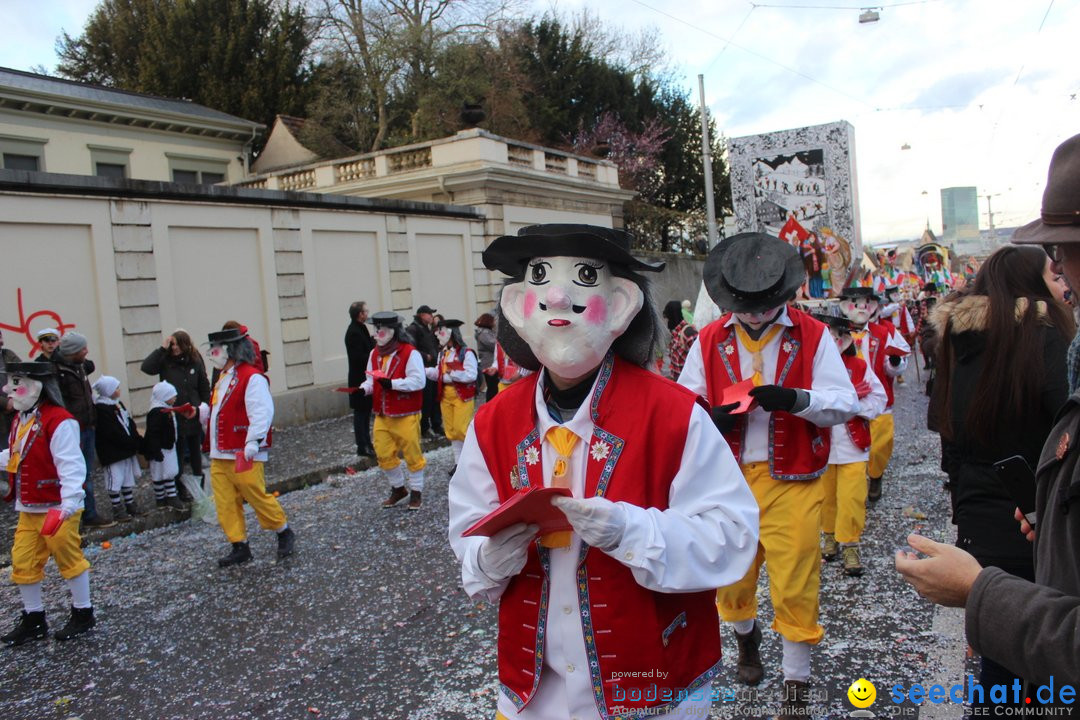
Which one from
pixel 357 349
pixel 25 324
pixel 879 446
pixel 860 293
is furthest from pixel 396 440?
pixel 25 324

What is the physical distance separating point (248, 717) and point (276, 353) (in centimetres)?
1006

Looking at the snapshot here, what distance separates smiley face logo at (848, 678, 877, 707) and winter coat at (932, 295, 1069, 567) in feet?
3.44

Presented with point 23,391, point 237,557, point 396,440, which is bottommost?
point 237,557

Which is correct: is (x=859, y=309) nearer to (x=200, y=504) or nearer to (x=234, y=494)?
(x=234, y=494)

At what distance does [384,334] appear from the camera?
317 inches

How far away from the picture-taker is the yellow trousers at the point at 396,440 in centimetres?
801

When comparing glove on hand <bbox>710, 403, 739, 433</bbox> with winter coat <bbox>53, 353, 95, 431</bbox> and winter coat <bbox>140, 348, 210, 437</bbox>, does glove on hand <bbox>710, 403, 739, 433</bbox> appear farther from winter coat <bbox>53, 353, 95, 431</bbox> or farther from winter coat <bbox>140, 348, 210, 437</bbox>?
winter coat <bbox>140, 348, 210, 437</bbox>

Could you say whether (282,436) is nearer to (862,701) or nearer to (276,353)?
(276,353)

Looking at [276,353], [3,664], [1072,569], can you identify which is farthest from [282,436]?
[1072,569]

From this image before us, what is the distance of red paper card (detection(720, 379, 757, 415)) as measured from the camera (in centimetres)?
377

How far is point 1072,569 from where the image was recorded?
1.60m

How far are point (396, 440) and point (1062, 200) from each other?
7.03m

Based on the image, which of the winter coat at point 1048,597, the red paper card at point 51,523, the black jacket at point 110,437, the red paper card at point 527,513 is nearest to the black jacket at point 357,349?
the black jacket at point 110,437

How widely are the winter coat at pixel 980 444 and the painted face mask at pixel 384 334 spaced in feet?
18.7
